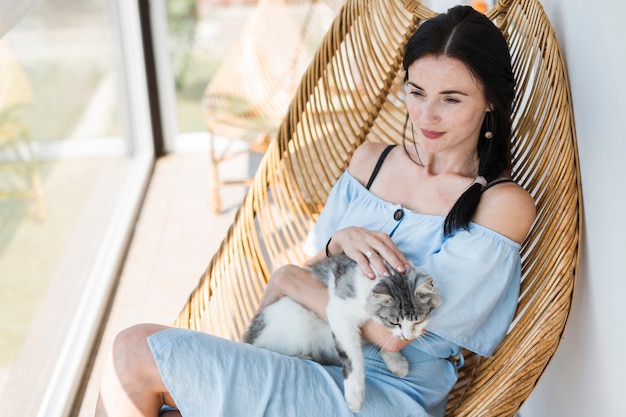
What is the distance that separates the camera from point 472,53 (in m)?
1.59

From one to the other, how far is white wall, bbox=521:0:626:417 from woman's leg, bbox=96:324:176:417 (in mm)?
908

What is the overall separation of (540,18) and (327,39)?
0.73m

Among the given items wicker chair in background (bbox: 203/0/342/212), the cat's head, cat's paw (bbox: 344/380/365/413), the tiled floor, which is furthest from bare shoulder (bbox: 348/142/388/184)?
wicker chair in background (bbox: 203/0/342/212)

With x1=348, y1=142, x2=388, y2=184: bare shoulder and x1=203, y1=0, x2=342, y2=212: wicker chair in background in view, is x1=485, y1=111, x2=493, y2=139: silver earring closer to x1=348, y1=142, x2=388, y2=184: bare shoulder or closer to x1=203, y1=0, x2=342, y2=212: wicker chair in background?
x1=348, y1=142, x2=388, y2=184: bare shoulder

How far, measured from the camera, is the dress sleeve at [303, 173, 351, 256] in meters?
1.95

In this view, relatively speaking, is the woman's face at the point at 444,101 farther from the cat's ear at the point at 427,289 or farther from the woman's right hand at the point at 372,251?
the cat's ear at the point at 427,289

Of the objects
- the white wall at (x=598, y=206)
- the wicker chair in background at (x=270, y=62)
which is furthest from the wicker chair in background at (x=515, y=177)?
the wicker chair in background at (x=270, y=62)

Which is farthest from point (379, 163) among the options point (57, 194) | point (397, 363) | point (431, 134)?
point (57, 194)

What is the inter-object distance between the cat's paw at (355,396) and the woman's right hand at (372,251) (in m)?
0.23

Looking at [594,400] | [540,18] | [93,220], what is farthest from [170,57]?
[594,400]

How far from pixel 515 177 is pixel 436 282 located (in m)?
0.44

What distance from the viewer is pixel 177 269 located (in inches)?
137

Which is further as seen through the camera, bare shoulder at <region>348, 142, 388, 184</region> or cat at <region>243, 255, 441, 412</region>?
bare shoulder at <region>348, 142, 388, 184</region>

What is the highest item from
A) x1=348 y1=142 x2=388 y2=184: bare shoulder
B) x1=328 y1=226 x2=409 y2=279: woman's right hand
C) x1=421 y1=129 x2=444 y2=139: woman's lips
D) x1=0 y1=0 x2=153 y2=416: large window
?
x1=421 y1=129 x2=444 y2=139: woman's lips
